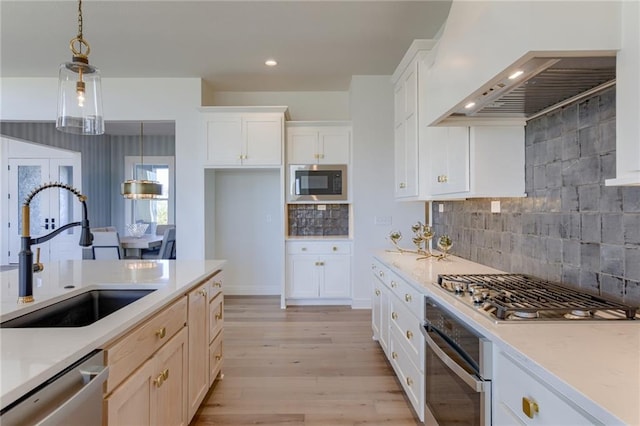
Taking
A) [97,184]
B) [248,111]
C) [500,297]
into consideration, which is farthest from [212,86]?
[500,297]

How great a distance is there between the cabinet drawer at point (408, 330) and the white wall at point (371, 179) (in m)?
1.83

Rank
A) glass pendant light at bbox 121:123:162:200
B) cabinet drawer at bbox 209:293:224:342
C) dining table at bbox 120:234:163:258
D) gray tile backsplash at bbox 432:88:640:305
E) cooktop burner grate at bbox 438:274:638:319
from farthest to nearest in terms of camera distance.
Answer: dining table at bbox 120:234:163:258 → glass pendant light at bbox 121:123:162:200 → cabinet drawer at bbox 209:293:224:342 → gray tile backsplash at bbox 432:88:640:305 → cooktop burner grate at bbox 438:274:638:319

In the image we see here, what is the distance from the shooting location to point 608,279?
1.47m

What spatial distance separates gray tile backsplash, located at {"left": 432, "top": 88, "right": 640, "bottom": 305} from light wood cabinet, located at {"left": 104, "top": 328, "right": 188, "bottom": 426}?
6.24 feet

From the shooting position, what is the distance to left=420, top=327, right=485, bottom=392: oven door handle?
1220 mm

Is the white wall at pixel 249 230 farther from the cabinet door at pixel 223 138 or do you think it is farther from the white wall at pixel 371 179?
the white wall at pixel 371 179

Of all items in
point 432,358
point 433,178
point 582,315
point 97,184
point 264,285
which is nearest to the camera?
point 582,315

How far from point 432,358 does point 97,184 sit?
7400 millimetres

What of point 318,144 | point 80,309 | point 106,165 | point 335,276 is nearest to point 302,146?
point 318,144

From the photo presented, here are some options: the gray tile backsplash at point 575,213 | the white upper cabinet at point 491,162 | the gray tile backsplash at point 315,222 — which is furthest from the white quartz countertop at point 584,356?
the gray tile backsplash at point 315,222

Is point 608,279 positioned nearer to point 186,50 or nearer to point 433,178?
point 433,178

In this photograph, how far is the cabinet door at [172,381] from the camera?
1.52 metres

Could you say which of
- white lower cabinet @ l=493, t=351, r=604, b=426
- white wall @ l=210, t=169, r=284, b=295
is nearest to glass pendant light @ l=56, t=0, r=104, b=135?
white lower cabinet @ l=493, t=351, r=604, b=426

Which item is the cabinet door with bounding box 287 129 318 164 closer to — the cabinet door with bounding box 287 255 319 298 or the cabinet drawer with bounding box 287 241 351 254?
the cabinet drawer with bounding box 287 241 351 254
